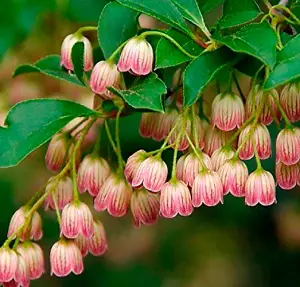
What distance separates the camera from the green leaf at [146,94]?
5.83 ft

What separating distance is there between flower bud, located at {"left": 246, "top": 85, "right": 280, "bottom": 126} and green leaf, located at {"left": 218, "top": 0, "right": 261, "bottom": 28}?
5.1 inches

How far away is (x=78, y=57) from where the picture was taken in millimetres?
1916

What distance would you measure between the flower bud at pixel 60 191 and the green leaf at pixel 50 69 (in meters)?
0.20

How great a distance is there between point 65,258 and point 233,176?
14.9 inches

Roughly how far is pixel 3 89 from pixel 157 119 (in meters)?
1.21

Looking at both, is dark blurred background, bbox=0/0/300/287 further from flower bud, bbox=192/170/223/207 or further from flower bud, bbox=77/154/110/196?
flower bud, bbox=192/170/223/207

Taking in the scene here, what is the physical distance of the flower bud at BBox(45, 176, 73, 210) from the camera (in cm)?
196

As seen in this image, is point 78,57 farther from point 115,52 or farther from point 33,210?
point 33,210

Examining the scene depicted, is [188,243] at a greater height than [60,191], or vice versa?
[60,191]

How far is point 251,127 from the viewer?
182 cm

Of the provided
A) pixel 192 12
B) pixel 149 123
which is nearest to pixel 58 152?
pixel 149 123

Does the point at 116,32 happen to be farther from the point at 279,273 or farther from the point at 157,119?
the point at 279,273

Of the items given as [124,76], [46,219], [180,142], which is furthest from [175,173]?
[46,219]

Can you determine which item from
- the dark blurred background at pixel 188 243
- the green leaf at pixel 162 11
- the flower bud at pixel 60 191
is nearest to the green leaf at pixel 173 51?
the green leaf at pixel 162 11
